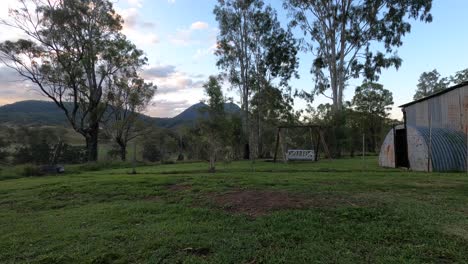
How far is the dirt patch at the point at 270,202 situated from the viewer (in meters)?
5.49

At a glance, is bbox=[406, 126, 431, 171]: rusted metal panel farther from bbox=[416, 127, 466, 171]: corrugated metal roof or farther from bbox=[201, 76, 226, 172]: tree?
bbox=[201, 76, 226, 172]: tree

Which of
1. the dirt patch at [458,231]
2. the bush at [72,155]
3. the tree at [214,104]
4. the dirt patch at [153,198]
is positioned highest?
the tree at [214,104]

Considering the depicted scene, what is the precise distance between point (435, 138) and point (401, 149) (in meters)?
2.13

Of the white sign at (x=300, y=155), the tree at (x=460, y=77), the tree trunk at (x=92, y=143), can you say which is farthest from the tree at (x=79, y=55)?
the tree at (x=460, y=77)

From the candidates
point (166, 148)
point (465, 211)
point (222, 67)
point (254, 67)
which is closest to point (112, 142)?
point (166, 148)

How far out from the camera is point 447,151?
41.0 ft

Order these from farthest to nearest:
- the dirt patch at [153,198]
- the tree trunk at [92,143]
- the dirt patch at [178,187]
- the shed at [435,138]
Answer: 1. the tree trunk at [92,143]
2. the shed at [435,138]
3. the dirt patch at [178,187]
4. the dirt patch at [153,198]

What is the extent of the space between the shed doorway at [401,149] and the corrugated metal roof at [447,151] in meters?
1.45

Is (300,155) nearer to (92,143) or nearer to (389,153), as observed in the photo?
(389,153)

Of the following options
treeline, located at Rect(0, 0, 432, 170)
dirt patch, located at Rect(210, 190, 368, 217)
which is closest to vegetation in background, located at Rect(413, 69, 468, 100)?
treeline, located at Rect(0, 0, 432, 170)

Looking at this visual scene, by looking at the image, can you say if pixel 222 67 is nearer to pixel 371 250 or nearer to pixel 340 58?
pixel 340 58

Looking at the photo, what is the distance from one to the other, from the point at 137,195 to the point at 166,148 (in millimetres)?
28405

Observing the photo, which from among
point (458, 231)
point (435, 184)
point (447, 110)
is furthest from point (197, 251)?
point (447, 110)

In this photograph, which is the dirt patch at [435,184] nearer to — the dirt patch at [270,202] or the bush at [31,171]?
the dirt patch at [270,202]
